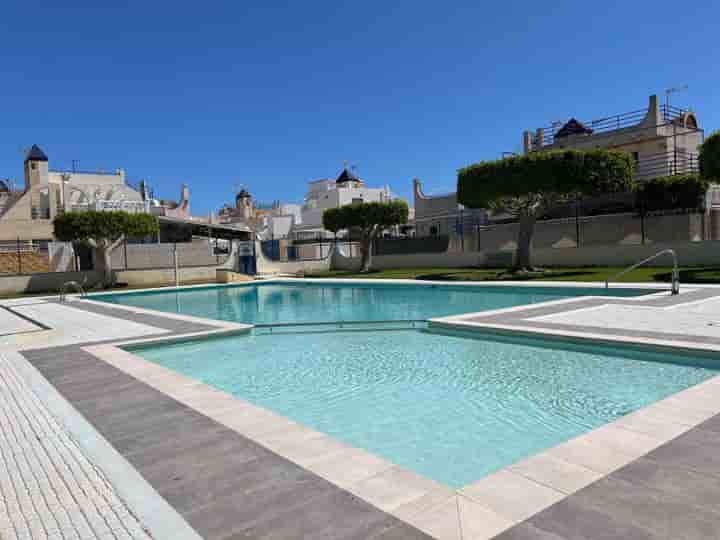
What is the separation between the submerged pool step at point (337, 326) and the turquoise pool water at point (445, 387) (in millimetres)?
1354

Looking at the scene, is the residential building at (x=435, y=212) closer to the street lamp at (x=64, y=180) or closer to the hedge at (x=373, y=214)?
the hedge at (x=373, y=214)

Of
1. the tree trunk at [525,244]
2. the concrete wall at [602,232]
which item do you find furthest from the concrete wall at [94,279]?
the tree trunk at [525,244]

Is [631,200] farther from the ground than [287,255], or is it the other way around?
[631,200]

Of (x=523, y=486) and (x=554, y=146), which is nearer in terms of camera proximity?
(x=523, y=486)

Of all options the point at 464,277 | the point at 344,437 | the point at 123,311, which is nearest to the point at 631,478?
the point at 344,437

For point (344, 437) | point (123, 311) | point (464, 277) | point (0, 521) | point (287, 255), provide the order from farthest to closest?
point (287, 255)
point (464, 277)
point (123, 311)
point (344, 437)
point (0, 521)

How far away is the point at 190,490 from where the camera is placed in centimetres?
307

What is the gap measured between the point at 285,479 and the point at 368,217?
2676cm

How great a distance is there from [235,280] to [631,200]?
21.3m

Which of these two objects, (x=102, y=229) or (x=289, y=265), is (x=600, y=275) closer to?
(x=289, y=265)

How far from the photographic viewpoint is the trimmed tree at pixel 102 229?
77.0ft

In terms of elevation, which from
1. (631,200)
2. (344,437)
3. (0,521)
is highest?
(631,200)

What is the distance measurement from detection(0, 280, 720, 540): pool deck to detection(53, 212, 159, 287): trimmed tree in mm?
20229

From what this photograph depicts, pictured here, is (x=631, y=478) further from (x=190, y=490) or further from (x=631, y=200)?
(x=631, y=200)
